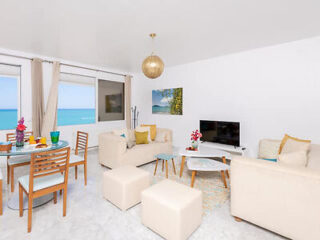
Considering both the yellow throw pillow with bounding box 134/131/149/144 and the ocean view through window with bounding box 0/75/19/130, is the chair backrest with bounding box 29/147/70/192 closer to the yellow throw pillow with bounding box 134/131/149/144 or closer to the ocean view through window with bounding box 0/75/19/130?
the yellow throw pillow with bounding box 134/131/149/144

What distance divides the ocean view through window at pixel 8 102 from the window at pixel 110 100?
2068mm

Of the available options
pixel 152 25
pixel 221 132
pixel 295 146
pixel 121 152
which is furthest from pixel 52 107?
pixel 295 146

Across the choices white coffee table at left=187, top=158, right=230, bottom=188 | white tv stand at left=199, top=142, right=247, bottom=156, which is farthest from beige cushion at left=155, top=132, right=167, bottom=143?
white coffee table at left=187, top=158, right=230, bottom=188

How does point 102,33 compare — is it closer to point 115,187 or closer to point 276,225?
point 115,187

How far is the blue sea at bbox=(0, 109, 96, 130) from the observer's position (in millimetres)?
3668

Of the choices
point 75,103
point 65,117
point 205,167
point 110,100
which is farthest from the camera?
point 110,100

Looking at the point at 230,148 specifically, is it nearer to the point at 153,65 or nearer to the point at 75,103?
the point at 153,65

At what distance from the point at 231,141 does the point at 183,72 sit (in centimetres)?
244

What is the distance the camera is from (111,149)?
3295 millimetres

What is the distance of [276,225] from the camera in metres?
1.54

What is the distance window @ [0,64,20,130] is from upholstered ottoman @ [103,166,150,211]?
3187mm

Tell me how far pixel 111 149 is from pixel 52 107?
2.11 metres

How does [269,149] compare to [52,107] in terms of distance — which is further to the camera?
[52,107]

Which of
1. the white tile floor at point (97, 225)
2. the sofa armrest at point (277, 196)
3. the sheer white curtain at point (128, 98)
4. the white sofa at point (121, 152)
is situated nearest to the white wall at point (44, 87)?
the sheer white curtain at point (128, 98)
